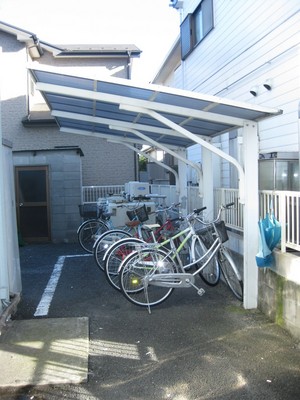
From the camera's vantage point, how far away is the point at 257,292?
4.81m

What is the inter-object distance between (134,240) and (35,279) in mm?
2036

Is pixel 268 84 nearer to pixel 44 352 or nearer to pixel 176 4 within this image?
pixel 44 352

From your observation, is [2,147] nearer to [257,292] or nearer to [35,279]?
[35,279]

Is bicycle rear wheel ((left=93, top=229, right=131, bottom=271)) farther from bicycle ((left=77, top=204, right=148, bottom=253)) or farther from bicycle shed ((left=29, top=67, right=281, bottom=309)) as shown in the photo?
bicycle shed ((left=29, top=67, right=281, bottom=309))

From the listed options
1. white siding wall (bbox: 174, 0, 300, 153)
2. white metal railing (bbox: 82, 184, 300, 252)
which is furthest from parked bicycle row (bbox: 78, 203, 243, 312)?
white siding wall (bbox: 174, 0, 300, 153)

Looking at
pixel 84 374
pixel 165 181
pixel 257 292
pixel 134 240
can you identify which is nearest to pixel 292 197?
pixel 257 292

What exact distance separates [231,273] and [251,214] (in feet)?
3.14

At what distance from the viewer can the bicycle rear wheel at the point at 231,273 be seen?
16.8 ft

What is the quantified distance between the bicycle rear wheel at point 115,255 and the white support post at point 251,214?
4.78ft

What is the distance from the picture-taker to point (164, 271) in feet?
16.3

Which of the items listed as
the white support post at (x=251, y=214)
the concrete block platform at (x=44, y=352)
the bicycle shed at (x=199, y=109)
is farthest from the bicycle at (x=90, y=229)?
the white support post at (x=251, y=214)

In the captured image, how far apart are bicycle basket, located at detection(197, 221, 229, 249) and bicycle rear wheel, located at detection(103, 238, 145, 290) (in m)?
0.82

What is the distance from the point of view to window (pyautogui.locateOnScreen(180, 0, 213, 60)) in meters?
9.23

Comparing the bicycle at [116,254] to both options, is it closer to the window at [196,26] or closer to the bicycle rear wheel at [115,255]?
the bicycle rear wheel at [115,255]
